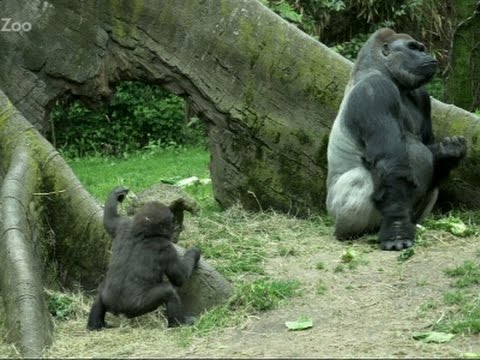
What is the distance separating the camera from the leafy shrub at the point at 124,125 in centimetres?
1694

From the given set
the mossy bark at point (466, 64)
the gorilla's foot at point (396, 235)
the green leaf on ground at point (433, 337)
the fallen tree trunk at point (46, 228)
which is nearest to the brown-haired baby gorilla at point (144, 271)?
the fallen tree trunk at point (46, 228)

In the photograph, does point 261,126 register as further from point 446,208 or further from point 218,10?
point 446,208

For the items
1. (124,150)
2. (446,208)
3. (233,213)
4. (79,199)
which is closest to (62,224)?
(79,199)

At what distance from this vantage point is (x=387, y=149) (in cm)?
687

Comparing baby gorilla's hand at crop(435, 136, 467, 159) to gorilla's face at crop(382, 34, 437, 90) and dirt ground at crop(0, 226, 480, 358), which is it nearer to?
gorilla's face at crop(382, 34, 437, 90)

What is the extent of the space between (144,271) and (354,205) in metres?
2.09

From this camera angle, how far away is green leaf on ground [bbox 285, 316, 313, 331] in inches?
203

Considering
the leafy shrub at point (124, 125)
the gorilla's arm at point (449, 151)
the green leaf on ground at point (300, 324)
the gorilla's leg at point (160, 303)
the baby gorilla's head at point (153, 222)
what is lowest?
the leafy shrub at point (124, 125)

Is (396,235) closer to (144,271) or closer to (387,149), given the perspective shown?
(387,149)

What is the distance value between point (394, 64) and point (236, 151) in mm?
1604

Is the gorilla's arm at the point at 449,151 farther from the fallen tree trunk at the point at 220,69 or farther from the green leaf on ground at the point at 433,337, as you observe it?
Answer: the green leaf on ground at the point at 433,337

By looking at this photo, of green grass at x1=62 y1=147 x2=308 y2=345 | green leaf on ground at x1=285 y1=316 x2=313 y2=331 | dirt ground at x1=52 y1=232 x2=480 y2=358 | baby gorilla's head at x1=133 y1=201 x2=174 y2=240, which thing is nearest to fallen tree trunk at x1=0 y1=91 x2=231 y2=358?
green grass at x1=62 y1=147 x2=308 y2=345

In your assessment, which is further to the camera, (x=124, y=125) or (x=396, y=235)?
(x=124, y=125)

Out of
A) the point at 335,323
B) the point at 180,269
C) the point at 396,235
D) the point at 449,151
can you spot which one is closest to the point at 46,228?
the point at 180,269
